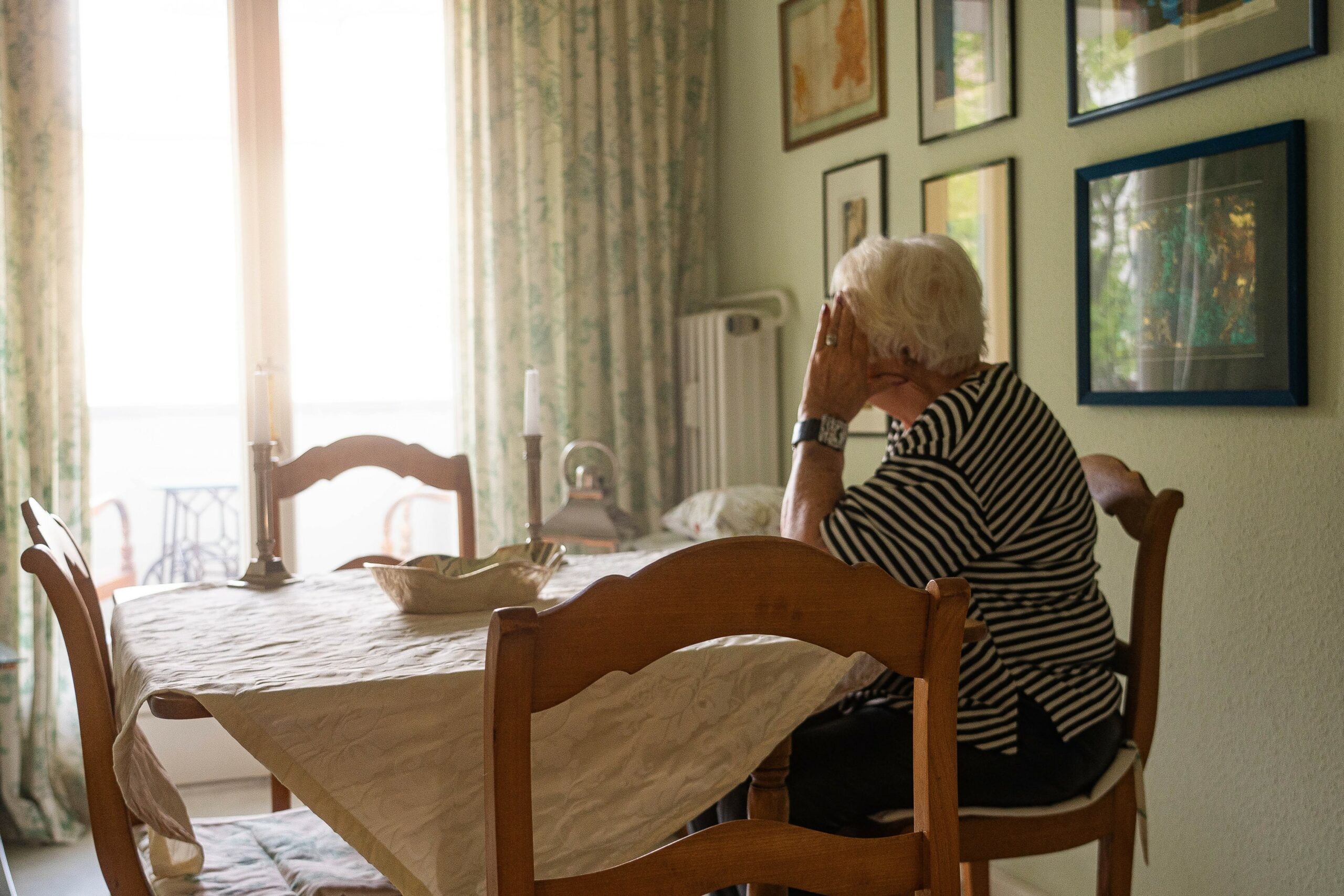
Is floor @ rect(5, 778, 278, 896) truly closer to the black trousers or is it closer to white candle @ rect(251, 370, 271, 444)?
white candle @ rect(251, 370, 271, 444)

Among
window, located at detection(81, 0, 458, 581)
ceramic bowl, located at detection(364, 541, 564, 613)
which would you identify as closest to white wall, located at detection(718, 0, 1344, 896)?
ceramic bowl, located at detection(364, 541, 564, 613)

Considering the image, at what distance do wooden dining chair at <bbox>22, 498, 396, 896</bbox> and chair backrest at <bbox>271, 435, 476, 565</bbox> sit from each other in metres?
0.61

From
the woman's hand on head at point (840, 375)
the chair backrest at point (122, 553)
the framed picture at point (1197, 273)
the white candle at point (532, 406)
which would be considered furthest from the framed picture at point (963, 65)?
the chair backrest at point (122, 553)

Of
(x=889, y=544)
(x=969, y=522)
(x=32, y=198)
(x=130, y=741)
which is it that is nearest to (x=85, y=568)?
(x=130, y=741)

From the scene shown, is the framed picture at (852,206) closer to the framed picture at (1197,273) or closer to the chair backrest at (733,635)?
the framed picture at (1197,273)

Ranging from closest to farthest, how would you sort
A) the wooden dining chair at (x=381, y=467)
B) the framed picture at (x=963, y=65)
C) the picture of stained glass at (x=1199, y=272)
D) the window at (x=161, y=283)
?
the picture of stained glass at (x=1199, y=272), the wooden dining chair at (x=381, y=467), the framed picture at (x=963, y=65), the window at (x=161, y=283)

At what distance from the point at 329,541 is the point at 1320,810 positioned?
258 centimetres

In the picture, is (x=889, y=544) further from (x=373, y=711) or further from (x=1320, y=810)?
(x=1320, y=810)

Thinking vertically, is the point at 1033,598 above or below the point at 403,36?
below

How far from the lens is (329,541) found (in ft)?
11.0

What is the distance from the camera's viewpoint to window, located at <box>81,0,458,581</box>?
310 cm

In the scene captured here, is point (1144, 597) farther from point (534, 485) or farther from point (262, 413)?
point (262, 413)

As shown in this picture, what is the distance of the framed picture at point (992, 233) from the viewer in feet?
7.82

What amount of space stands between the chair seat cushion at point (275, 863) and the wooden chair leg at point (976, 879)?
891 millimetres
